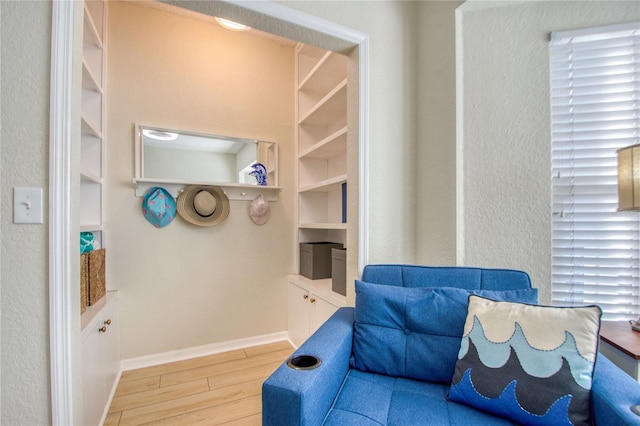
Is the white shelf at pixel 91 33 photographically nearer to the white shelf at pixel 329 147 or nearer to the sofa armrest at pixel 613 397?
the white shelf at pixel 329 147

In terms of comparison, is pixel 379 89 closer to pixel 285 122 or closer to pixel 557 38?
pixel 557 38

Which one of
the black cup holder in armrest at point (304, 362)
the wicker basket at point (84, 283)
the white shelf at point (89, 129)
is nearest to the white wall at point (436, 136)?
the black cup holder in armrest at point (304, 362)

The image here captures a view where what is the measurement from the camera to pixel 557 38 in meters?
1.52

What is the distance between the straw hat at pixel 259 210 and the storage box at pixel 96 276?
3.52 feet

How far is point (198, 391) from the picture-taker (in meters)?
1.84

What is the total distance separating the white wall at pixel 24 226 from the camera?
930 mm

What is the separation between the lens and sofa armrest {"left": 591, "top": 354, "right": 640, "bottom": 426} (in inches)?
29.0

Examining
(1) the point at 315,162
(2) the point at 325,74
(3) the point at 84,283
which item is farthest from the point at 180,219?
(2) the point at 325,74

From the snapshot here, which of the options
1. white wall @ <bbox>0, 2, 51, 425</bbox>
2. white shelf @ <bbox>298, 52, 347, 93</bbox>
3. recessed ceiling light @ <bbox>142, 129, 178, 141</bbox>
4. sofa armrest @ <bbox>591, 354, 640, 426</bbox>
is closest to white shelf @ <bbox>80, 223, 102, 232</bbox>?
recessed ceiling light @ <bbox>142, 129, 178, 141</bbox>

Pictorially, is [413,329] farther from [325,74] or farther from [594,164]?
[325,74]

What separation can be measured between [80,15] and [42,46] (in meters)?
0.20

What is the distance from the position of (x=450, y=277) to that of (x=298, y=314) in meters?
1.46

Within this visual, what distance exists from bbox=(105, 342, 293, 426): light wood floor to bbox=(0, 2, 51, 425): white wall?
0.81m

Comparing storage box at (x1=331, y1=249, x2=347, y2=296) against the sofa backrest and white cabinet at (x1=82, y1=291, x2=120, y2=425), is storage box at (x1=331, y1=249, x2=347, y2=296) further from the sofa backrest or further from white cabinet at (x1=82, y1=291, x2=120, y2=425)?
white cabinet at (x1=82, y1=291, x2=120, y2=425)
